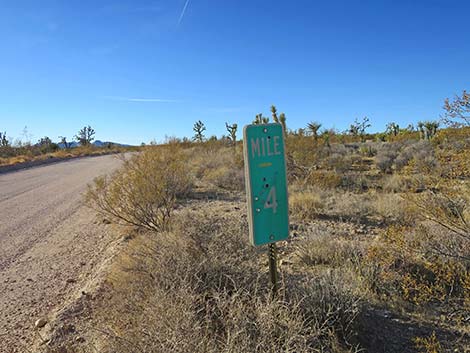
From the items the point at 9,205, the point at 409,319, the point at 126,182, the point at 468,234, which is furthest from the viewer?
the point at 9,205

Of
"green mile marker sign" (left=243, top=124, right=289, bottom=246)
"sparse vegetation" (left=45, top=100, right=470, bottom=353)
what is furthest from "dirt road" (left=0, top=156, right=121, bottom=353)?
"green mile marker sign" (left=243, top=124, right=289, bottom=246)

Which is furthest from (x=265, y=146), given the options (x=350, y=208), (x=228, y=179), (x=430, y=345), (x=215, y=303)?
(x=228, y=179)

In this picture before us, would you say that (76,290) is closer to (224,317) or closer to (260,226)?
(224,317)

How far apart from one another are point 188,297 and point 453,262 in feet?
→ 10.6

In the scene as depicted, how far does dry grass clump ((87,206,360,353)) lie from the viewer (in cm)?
232

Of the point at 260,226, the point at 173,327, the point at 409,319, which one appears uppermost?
the point at 260,226

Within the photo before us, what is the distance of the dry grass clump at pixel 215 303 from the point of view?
2.32m

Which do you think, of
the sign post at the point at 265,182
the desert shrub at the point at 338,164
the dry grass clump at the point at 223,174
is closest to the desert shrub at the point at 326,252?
the sign post at the point at 265,182

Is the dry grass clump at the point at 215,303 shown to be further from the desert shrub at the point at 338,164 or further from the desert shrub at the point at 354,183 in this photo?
the desert shrub at the point at 338,164

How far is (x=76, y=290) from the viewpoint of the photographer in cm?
448

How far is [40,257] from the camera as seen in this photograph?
5777 mm

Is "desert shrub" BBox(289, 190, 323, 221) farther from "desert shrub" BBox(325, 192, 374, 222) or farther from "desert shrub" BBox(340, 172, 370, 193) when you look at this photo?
"desert shrub" BBox(340, 172, 370, 193)

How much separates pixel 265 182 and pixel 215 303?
133cm

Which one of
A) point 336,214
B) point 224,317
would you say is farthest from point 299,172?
point 224,317
